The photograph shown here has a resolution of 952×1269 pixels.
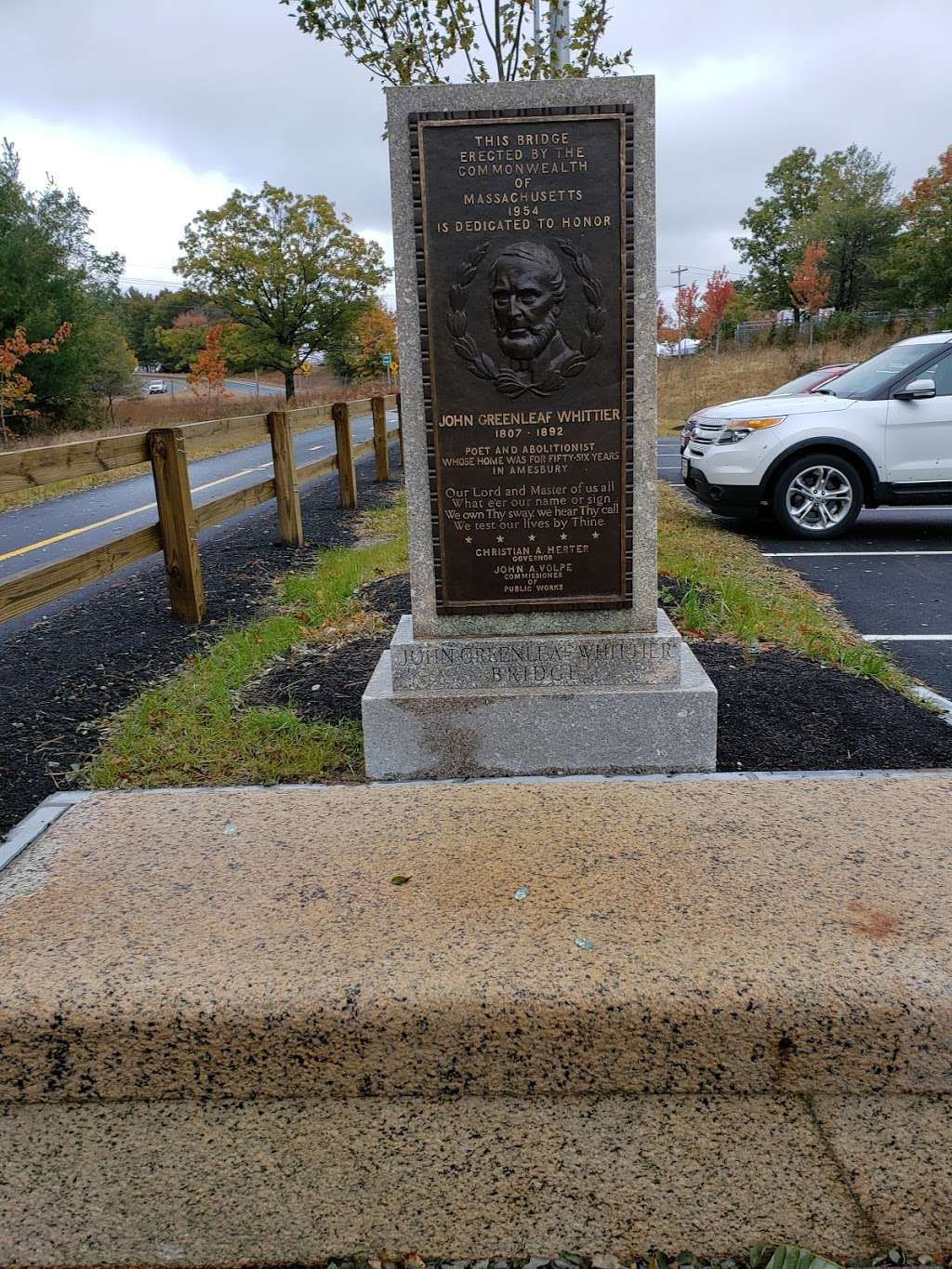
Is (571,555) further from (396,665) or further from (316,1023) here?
(316,1023)

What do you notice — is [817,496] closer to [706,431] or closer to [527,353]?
[706,431]

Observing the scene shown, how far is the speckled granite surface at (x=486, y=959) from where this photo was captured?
2.05m

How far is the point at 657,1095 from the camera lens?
2094 millimetres

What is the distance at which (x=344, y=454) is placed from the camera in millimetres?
11039

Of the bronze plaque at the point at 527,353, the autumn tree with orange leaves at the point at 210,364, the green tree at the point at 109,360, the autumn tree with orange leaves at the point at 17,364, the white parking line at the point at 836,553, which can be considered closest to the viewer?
the bronze plaque at the point at 527,353

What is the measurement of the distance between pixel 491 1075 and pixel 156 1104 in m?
0.77

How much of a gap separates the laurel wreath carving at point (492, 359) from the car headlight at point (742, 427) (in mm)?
6023

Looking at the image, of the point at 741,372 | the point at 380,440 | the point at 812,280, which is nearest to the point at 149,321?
the point at 812,280

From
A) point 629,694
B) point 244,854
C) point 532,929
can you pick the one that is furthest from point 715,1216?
point 629,694

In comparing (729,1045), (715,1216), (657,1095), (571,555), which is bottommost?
(715,1216)

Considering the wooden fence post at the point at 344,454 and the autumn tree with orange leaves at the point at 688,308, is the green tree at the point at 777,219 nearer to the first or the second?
the autumn tree with orange leaves at the point at 688,308

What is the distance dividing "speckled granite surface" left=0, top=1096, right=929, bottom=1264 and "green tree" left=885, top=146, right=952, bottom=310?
43.8 metres

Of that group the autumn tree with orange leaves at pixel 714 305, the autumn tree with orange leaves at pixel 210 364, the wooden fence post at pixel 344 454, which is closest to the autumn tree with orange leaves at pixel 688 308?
the autumn tree with orange leaves at pixel 714 305

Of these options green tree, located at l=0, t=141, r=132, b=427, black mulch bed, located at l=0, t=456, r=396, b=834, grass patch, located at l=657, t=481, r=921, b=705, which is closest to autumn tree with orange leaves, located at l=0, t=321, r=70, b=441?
green tree, located at l=0, t=141, r=132, b=427
